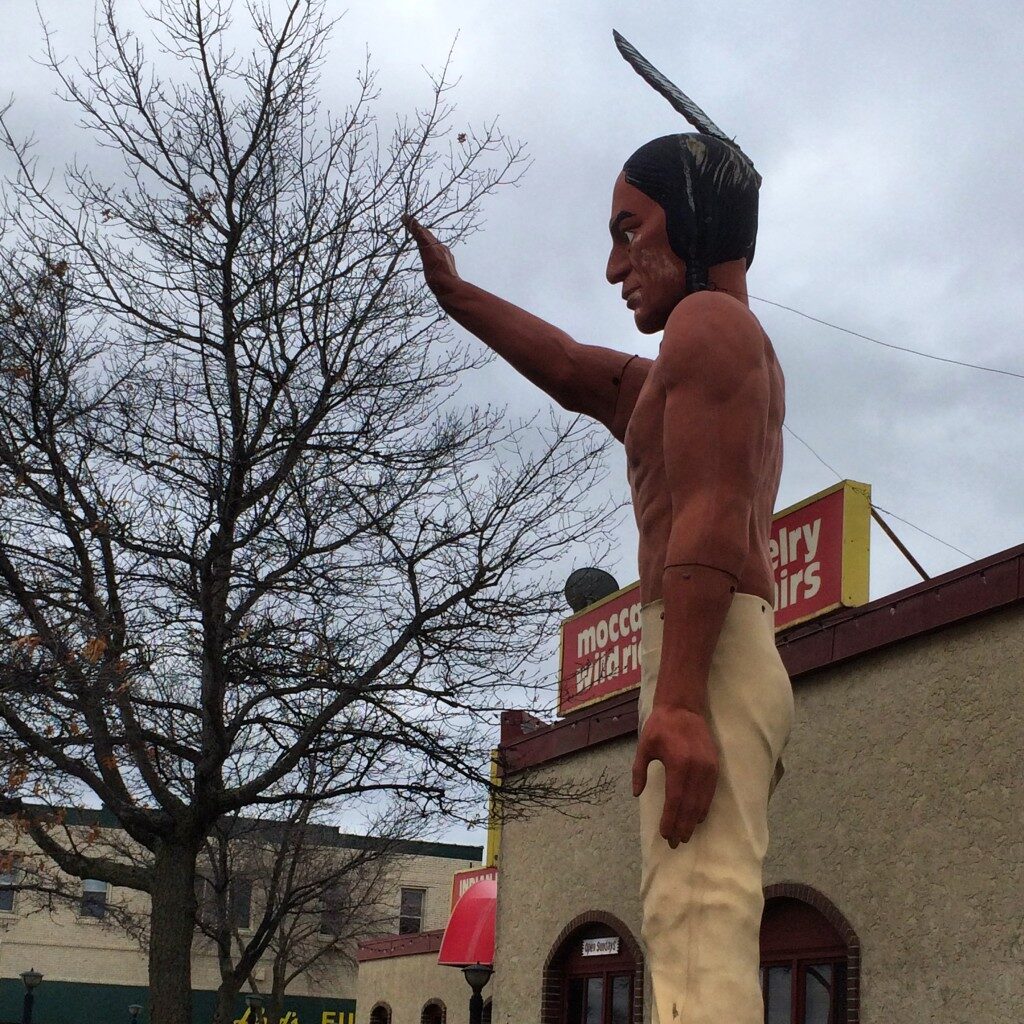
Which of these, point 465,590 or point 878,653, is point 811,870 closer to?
point 878,653

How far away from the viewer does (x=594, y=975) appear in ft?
46.3

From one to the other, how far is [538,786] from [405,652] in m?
1.75

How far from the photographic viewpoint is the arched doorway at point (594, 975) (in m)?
13.3

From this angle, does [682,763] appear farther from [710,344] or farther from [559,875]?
[559,875]

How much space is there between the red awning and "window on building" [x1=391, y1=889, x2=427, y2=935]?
20.4 metres

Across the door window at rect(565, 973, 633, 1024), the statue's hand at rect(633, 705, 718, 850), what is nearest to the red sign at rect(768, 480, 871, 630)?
the door window at rect(565, 973, 633, 1024)

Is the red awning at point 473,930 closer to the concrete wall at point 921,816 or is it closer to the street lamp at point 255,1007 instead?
the concrete wall at point 921,816

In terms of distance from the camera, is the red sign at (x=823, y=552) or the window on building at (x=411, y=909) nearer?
the red sign at (x=823, y=552)

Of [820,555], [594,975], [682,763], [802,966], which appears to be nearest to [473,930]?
[594,975]

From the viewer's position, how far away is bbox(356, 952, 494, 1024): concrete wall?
2097cm

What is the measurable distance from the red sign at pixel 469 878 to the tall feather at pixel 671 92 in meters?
15.3

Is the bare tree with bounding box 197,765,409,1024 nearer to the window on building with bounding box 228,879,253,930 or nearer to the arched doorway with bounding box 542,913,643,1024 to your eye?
the window on building with bounding box 228,879,253,930

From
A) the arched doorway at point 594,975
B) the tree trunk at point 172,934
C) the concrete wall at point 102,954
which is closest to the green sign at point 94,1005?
the concrete wall at point 102,954

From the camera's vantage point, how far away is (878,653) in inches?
420
